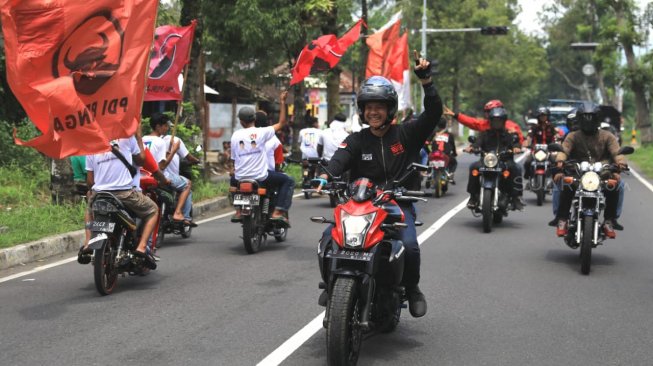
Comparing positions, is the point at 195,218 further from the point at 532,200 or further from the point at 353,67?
the point at 353,67

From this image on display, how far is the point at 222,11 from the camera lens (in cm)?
2362

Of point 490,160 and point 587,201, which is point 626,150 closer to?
point 587,201

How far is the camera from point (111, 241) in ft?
26.6

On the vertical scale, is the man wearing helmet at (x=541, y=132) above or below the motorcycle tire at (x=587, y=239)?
above

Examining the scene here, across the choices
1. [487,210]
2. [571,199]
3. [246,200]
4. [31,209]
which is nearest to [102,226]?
[246,200]

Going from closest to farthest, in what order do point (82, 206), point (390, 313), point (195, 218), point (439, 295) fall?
point (390, 313) → point (439, 295) → point (82, 206) → point (195, 218)

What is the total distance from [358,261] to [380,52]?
18.0 m

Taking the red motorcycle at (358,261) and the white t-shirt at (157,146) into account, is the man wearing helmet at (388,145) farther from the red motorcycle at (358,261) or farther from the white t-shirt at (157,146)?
the white t-shirt at (157,146)

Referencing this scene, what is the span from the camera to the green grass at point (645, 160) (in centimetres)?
2819

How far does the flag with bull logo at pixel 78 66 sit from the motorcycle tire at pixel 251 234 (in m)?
2.61

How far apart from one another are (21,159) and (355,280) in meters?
13.8

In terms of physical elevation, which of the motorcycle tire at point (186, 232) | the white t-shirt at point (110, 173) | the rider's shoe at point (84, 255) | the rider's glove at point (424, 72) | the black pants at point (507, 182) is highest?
the rider's glove at point (424, 72)

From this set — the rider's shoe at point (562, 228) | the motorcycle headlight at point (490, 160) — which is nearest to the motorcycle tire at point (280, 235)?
the motorcycle headlight at point (490, 160)

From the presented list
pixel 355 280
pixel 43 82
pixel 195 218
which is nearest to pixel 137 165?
pixel 43 82
